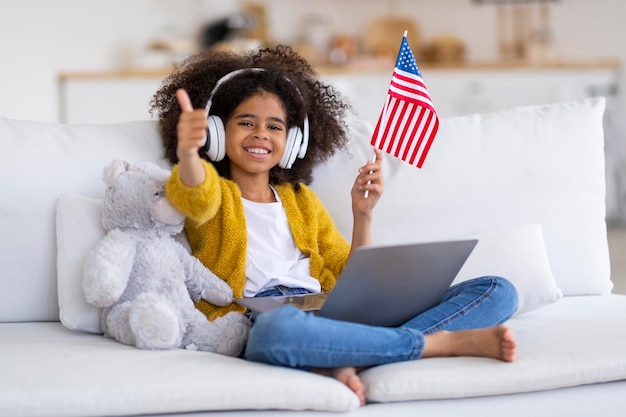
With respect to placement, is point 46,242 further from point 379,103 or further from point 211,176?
point 379,103

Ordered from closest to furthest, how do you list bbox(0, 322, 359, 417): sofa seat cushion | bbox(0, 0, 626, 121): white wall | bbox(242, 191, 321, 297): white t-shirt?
1. bbox(0, 322, 359, 417): sofa seat cushion
2. bbox(242, 191, 321, 297): white t-shirt
3. bbox(0, 0, 626, 121): white wall

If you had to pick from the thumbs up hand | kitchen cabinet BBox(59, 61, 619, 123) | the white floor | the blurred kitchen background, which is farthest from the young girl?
kitchen cabinet BBox(59, 61, 619, 123)

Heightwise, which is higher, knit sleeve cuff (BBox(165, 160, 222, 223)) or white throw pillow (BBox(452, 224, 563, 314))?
knit sleeve cuff (BBox(165, 160, 222, 223))

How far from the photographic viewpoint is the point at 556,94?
518 cm

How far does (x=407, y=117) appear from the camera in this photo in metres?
2.19

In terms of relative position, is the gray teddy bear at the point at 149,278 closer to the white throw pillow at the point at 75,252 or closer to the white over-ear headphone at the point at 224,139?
the white throw pillow at the point at 75,252

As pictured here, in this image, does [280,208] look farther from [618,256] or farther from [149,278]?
[618,256]

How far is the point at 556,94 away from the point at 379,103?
3.27 ft

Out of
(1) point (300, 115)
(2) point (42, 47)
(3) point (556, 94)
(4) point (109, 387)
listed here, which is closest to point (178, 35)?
(2) point (42, 47)

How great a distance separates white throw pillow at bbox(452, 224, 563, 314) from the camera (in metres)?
2.13

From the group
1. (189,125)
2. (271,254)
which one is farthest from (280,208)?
(189,125)

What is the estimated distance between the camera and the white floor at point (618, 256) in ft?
13.0

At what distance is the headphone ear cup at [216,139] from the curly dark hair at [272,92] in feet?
0.20

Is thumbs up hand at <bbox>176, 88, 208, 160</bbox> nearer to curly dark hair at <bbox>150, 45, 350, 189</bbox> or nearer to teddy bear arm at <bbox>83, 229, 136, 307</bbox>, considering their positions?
teddy bear arm at <bbox>83, 229, 136, 307</bbox>
